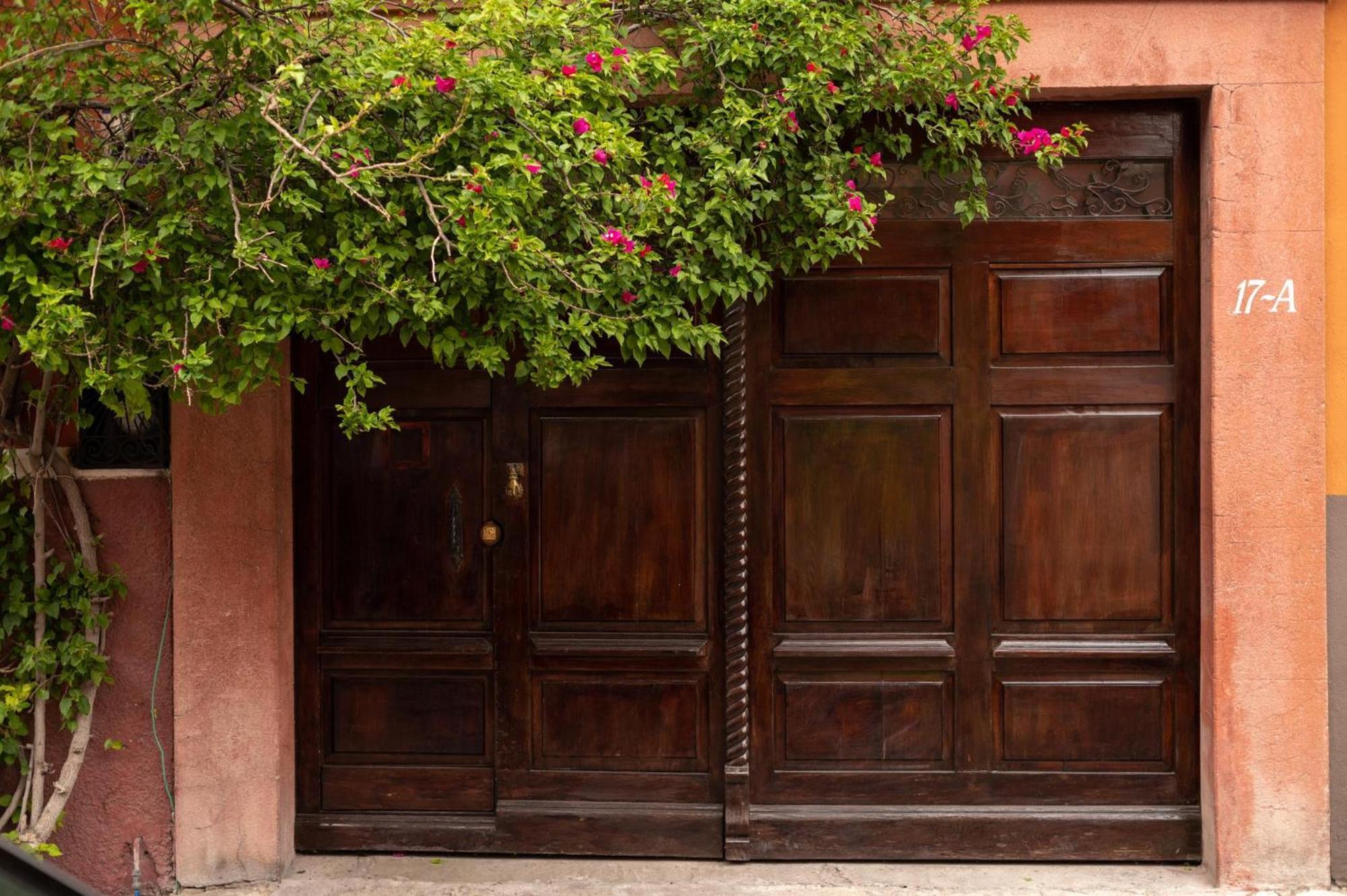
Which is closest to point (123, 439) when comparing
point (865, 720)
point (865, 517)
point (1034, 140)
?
point (865, 517)

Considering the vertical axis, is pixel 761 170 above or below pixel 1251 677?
→ above

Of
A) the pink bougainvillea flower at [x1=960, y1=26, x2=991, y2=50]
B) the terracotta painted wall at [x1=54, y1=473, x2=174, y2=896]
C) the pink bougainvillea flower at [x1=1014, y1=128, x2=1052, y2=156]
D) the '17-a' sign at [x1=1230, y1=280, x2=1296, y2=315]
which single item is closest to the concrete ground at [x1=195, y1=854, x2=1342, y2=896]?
the terracotta painted wall at [x1=54, y1=473, x2=174, y2=896]

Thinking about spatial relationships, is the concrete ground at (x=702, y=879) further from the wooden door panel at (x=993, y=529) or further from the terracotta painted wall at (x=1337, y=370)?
the terracotta painted wall at (x=1337, y=370)

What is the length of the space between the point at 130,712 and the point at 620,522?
6.45 ft

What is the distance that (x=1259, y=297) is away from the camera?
15.0ft

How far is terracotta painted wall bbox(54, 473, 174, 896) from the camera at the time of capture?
4785 mm

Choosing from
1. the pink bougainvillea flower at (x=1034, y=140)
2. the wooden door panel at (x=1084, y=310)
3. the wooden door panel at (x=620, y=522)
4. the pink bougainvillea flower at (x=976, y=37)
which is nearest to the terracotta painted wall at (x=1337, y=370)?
the wooden door panel at (x=1084, y=310)

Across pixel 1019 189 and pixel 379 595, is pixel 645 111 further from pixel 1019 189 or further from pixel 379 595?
pixel 379 595

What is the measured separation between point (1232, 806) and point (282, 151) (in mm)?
3882

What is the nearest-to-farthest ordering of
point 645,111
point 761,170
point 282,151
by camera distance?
point 282,151, point 761,170, point 645,111

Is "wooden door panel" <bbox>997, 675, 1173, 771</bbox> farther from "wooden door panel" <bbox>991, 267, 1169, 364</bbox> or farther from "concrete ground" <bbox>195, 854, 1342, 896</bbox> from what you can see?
"wooden door panel" <bbox>991, 267, 1169, 364</bbox>

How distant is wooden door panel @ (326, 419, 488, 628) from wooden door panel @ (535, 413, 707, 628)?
0.94ft

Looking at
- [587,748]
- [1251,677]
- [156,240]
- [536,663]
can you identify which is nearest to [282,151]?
[156,240]

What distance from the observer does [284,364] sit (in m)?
4.87
